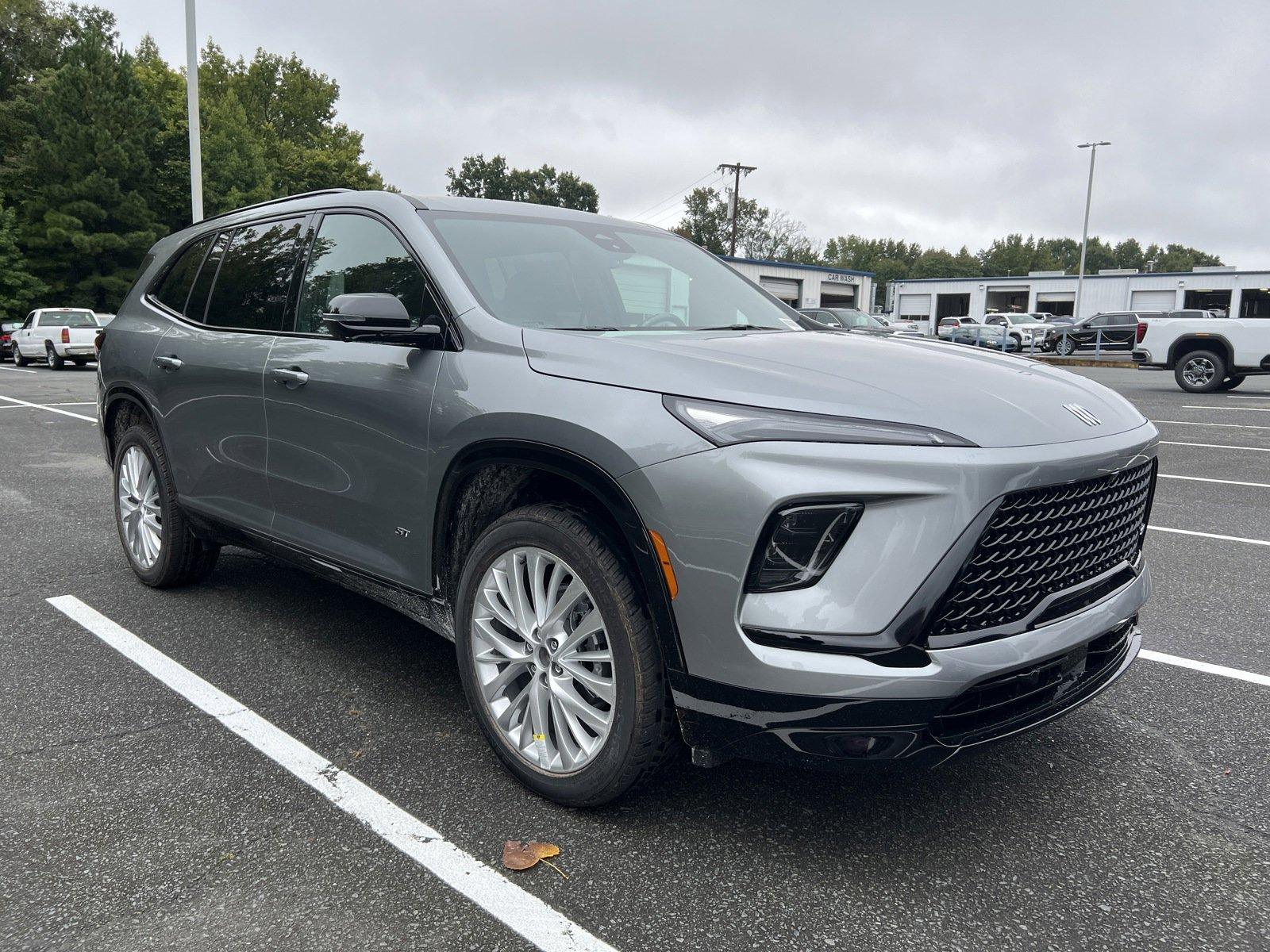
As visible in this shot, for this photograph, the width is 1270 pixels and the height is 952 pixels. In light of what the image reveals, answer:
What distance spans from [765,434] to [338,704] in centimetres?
205

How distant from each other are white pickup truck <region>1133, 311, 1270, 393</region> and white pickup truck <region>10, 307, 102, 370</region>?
2405 centimetres

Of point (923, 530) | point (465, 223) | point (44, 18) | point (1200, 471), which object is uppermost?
point (44, 18)

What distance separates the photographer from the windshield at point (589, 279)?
3.20 metres

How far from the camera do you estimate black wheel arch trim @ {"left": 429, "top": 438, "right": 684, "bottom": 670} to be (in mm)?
2393

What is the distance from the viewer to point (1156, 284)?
63.1m

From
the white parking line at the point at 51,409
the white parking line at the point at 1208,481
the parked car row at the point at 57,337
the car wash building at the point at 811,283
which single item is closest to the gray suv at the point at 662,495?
the white parking line at the point at 1208,481

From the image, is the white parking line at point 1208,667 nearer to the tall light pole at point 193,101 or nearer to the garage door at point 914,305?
the tall light pole at point 193,101

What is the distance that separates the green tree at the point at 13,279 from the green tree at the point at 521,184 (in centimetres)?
6141

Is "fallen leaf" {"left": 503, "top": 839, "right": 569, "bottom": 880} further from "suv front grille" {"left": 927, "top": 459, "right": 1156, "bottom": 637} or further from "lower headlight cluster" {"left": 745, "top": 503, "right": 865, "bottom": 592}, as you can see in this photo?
"suv front grille" {"left": 927, "top": 459, "right": 1156, "bottom": 637}

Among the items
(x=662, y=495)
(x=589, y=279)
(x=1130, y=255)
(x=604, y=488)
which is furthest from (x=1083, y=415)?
(x=1130, y=255)

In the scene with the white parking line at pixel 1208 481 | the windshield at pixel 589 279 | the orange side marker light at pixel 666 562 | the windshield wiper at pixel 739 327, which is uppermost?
the windshield at pixel 589 279

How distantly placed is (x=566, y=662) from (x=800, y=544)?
2.64ft

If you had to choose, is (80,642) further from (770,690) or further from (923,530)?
(923,530)

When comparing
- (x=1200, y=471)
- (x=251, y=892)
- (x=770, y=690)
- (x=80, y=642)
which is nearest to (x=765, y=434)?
(x=770, y=690)
